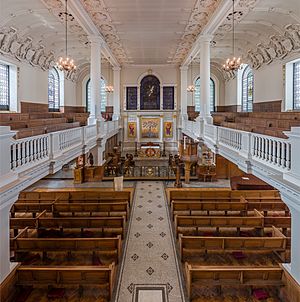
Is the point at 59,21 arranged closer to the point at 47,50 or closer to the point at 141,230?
the point at 47,50

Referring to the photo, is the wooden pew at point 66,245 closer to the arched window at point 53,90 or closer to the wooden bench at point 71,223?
the wooden bench at point 71,223

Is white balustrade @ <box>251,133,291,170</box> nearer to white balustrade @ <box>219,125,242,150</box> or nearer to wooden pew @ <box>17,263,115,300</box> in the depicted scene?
white balustrade @ <box>219,125,242,150</box>

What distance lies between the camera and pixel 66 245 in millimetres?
7453

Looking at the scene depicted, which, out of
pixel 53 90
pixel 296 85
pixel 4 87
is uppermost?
pixel 53 90

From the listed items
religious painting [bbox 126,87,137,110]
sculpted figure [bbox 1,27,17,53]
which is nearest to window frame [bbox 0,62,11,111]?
sculpted figure [bbox 1,27,17,53]

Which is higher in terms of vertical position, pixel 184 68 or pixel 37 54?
pixel 184 68

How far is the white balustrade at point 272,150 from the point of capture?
586 cm

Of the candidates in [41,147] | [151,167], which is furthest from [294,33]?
[41,147]

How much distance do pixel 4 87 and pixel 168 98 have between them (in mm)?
13364

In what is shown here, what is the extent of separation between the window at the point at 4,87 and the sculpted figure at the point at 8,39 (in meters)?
1.04

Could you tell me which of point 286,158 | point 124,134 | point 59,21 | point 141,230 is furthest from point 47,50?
point 286,158

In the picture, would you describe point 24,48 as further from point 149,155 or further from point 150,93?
point 150,93

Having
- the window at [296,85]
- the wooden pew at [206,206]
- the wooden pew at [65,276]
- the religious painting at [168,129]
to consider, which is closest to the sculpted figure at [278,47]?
the window at [296,85]

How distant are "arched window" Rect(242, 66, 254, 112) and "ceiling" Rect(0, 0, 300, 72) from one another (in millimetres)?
2263
